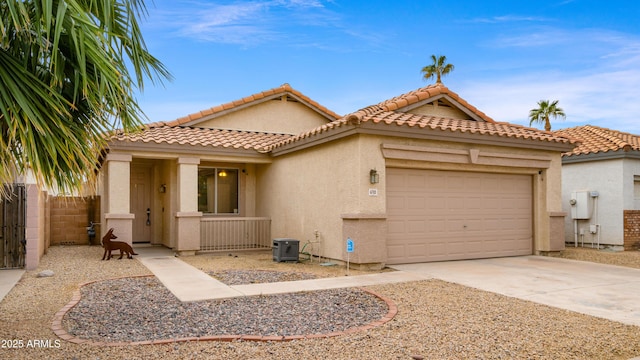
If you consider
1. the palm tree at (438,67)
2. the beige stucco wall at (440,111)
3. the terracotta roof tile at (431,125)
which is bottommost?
the terracotta roof tile at (431,125)

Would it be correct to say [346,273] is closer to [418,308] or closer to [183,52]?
[418,308]

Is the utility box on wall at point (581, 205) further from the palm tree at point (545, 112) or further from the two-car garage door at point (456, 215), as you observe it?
the palm tree at point (545, 112)

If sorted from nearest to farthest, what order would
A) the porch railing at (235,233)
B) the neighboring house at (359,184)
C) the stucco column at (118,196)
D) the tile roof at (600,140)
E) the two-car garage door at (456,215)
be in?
1. the neighboring house at (359,184)
2. the two-car garage door at (456,215)
3. the stucco column at (118,196)
4. the porch railing at (235,233)
5. the tile roof at (600,140)

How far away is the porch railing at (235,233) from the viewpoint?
14.3 metres

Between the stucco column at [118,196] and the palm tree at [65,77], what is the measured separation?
6.66 m

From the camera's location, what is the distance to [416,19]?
61.9ft

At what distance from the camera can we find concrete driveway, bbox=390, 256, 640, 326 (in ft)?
24.2

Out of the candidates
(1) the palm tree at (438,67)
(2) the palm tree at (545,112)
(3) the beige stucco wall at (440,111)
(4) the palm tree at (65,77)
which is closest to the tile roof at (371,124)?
(3) the beige stucco wall at (440,111)

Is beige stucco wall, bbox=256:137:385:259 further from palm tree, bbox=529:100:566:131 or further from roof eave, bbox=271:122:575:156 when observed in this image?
palm tree, bbox=529:100:566:131

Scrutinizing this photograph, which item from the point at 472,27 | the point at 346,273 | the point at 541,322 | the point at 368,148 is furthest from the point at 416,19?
the point at 541,322

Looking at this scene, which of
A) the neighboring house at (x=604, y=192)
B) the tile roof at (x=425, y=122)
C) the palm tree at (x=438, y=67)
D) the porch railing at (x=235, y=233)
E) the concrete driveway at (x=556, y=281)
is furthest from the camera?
the palm tree at (x=438, y=67)

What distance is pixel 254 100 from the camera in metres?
17.4

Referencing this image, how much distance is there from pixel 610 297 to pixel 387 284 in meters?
3.64

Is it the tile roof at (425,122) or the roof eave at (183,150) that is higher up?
the tile roof at (425,122)
